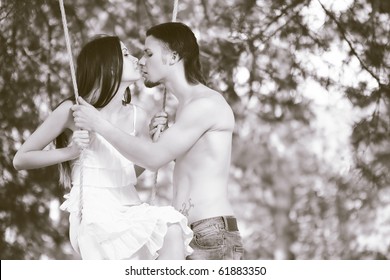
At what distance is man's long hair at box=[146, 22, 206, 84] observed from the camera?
2887 mm

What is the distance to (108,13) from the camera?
5.38 metres

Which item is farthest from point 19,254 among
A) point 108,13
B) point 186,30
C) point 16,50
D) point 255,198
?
point 255,198

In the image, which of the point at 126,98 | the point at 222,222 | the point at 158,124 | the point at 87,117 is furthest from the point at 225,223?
the point at 126,98

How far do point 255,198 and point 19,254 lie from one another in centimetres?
585

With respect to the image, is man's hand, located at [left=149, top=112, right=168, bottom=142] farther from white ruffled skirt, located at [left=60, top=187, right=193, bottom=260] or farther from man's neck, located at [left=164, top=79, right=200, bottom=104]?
white ruffled skirt, located at [left=60, top=187, right=193, bottom=260]

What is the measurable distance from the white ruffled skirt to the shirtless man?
12cm

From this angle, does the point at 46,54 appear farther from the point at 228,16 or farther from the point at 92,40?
the point at 92,40

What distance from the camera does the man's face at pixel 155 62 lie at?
287cm

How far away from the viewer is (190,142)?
2.75m

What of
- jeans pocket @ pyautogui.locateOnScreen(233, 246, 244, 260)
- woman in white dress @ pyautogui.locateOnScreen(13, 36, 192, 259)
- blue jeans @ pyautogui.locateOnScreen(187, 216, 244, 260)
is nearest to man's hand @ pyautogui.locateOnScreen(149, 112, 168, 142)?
woman in white dress @ pyautogui.locateOnScreen(13, 36, 192, 259)

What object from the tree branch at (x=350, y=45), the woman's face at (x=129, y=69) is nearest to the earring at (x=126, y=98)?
the woman's face at (x=129, y=69)

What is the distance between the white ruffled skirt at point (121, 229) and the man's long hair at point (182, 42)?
21.1 inches

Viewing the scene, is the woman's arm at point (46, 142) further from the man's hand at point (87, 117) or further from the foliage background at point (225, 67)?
the foliage background at point (225, 67)

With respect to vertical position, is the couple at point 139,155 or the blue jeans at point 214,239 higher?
the couple at point 139,155
